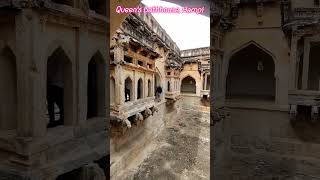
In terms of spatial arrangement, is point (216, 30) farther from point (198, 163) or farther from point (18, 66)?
point (18, 66)

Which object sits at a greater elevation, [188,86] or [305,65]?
[305,65]

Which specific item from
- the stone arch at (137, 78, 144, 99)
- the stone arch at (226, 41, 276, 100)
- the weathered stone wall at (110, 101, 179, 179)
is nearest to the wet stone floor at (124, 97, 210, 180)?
the weathered stone wall at (110, 101, 179, 179)

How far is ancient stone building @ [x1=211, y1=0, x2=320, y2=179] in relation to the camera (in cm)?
155

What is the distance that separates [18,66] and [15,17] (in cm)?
20

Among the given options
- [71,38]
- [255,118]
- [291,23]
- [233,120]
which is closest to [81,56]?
[71,38]

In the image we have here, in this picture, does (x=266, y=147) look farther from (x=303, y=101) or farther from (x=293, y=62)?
(x=293, y=62)

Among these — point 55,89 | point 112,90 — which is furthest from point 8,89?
point 112,90

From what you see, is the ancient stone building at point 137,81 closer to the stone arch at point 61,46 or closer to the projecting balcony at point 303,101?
the stone arch at point 61,46

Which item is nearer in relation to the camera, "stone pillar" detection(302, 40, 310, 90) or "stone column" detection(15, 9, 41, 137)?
"stone column" detection(15, 9, 41, 137)

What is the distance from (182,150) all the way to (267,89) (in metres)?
0.93

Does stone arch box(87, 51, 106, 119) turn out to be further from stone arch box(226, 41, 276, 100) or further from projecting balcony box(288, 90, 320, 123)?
projecting balcony box(288, 90, 320, 123)

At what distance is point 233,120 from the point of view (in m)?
1.63

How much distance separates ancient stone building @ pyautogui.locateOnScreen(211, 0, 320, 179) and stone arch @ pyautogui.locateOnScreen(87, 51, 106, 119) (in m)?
0.65

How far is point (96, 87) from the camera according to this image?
1.26 meters
